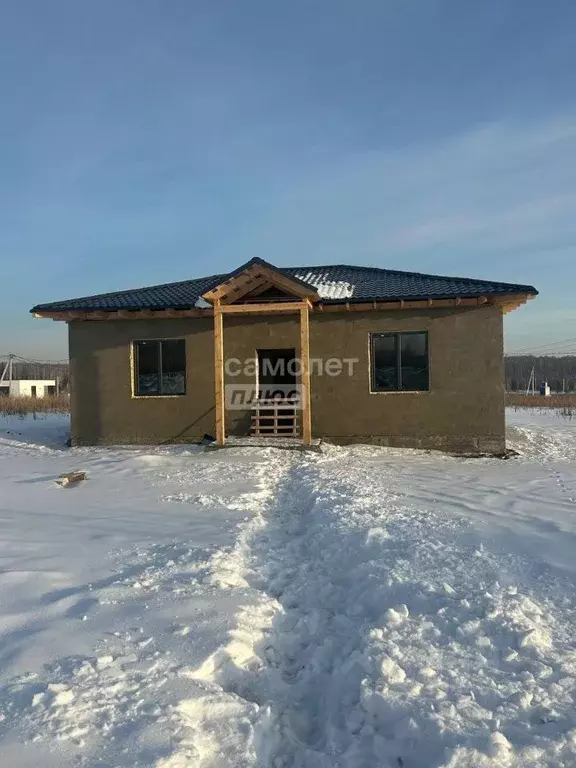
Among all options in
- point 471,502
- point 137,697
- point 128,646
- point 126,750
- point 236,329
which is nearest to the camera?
point 126,750

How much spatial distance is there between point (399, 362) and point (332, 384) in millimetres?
1619

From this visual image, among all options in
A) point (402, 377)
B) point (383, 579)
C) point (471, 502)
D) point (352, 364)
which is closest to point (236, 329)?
point (352, 364)

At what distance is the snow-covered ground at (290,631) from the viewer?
2.43 metres

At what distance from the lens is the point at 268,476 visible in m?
8.59

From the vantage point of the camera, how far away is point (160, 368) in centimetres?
1227

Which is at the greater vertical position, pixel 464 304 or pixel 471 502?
pixel 464 304

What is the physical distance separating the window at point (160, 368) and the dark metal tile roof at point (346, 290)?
1.07 metres

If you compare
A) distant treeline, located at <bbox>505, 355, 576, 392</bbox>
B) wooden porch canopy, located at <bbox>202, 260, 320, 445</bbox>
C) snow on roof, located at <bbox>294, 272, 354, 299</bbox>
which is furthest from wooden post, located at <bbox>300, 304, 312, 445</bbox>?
distant treeline, located at <bbox>505, 355, 576, 392</bbox>

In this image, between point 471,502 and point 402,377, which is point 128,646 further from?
point 402,377

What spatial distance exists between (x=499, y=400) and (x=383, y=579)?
27.3ft

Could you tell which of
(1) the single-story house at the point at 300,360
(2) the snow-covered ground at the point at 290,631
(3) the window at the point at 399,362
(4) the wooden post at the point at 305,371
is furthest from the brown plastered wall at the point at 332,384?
(2) the snow-covered ground at the point at 290,631

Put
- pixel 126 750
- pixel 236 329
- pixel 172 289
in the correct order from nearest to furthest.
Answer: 1. pixel 126 750
2. pixel 236 329
3. pixel 172 289

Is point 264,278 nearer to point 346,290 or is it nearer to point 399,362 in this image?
point 346,290

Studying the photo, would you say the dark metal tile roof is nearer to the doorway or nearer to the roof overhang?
the roof overhang
